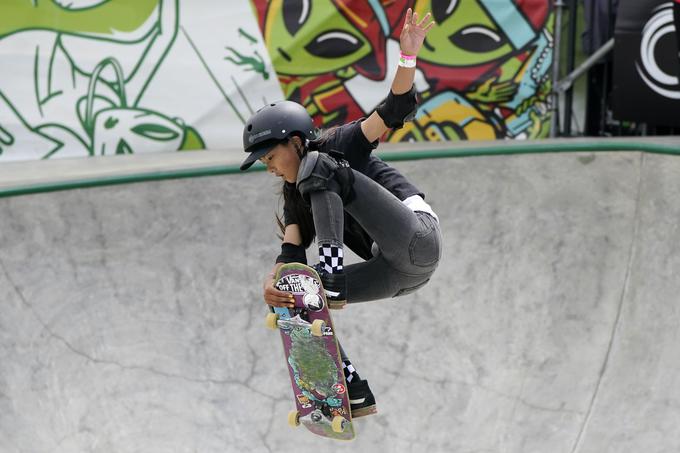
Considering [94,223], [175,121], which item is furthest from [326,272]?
[175,121]

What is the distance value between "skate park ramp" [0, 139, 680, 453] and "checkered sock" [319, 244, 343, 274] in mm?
2949

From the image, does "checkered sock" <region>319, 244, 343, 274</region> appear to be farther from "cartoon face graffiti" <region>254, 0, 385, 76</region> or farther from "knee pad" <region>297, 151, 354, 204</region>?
"cartoon face graffiti" <region>254, 0, 385, 76</region>

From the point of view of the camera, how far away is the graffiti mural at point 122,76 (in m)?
9.32

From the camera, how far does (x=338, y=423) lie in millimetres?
5043

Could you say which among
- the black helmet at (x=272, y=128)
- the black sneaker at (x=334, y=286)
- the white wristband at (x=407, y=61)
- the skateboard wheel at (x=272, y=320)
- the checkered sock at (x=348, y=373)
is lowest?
the checkered sock at (x=348, y=373)

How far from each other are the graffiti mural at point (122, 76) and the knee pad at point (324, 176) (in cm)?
543

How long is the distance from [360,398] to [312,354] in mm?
362

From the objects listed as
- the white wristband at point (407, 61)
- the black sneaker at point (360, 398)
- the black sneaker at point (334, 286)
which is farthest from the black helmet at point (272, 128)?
the black sneaker at point (360, 398)

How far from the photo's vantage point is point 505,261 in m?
7.82

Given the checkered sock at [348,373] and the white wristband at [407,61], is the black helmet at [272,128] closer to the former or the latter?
the white wristband at [407,61]

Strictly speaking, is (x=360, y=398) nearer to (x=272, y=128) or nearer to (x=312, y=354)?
(x=312, y=354)

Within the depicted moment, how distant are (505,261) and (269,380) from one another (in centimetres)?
216

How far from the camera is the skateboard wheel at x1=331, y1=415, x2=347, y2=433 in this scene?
5039 mm

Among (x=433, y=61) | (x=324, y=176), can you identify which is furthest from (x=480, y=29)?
(x=324, y=176)
